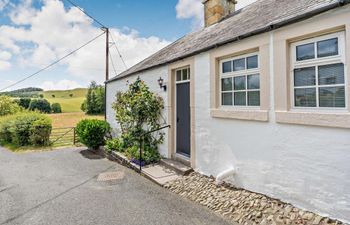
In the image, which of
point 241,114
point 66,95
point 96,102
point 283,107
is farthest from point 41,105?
point 283,107

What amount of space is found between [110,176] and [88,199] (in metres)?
1.77

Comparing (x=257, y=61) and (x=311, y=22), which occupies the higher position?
(x=311, y=22)

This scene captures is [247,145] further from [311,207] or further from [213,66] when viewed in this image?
[213,66]

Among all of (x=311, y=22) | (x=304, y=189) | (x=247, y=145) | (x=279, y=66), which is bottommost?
(x=304, y=189)

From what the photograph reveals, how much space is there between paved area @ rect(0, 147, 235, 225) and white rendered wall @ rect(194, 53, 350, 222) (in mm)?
1267

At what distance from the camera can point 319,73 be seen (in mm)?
3770

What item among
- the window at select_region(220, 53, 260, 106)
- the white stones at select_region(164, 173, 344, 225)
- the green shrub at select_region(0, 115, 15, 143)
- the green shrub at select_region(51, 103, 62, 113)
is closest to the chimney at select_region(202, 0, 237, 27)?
the window at select_region(220, 53, 260, 106)

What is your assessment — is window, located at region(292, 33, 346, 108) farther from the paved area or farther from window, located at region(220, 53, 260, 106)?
the paved area

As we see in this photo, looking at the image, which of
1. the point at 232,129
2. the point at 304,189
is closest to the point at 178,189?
the point at 232,129

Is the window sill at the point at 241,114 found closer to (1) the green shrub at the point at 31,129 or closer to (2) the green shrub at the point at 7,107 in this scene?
(1) the green shrub at the point at 31,129

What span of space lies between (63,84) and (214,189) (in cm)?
8564

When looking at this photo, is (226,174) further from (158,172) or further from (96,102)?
(96,102)

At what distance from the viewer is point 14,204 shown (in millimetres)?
4969

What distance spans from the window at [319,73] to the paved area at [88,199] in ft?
8.92
